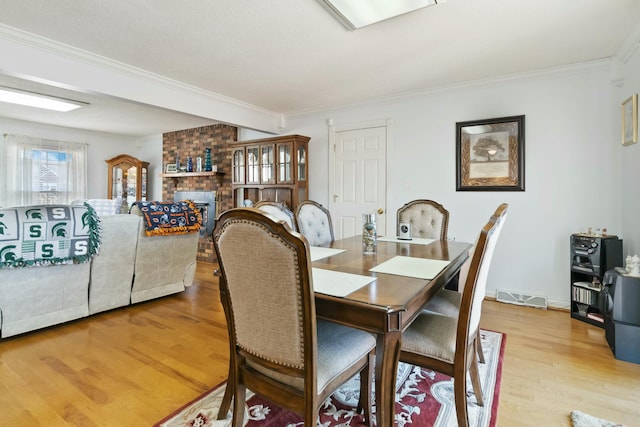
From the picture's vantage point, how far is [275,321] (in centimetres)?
108

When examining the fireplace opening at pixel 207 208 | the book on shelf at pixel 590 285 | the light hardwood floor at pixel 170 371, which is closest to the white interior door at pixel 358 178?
the light hardwood floor at pixel 170 371

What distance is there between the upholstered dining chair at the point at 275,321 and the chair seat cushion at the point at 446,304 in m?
0.70

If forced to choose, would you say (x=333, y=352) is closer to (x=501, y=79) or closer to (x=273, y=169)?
(x=501, y=79)

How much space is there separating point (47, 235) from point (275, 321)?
250 cm

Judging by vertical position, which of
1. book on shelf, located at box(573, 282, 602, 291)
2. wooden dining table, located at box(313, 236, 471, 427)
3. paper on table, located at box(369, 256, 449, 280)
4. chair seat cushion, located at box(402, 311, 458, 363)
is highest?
paper on table, located at box(369, 256, 449, 280)

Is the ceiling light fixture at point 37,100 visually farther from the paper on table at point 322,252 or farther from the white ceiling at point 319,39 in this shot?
the paper on table at point 322,252

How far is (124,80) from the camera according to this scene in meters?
3.08

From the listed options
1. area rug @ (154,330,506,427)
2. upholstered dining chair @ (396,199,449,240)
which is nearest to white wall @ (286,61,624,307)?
upholstered dining chair @ (396,199,449,240)

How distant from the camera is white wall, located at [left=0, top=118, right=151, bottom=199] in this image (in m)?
5.75

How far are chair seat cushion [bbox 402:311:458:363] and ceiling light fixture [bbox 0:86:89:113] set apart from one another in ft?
16.4

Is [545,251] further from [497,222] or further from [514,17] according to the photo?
[497,222]

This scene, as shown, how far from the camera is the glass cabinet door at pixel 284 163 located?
4568 millimetres

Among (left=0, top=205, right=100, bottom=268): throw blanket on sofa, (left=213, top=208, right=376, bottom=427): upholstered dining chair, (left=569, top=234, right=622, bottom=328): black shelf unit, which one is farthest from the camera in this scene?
(left=569, top=234, right=622, bottom=328): black shelf unit

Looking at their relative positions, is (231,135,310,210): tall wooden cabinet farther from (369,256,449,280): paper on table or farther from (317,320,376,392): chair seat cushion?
(317,320,376,392): chair seat cushion
